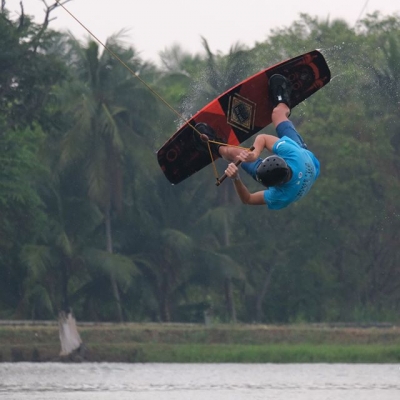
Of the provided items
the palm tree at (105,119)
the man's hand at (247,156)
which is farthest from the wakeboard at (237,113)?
the palm tree at (105,119)

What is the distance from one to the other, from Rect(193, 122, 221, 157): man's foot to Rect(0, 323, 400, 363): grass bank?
17251mm

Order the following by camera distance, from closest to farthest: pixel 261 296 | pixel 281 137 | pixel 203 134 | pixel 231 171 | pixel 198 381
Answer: pixel 231 171, pixel 281 137, pixel 203 134, pixel 198 381, pixel 261 296

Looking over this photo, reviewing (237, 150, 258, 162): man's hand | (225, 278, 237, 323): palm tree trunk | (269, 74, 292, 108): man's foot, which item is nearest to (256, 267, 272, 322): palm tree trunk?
(225, 278, 237, 323): palm tree trunk

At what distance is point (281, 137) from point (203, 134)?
2.66 feet

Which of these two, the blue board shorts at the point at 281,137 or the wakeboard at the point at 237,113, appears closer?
the blue board shorts at the point at 281,137

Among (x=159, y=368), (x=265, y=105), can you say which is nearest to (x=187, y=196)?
(x=159, y=368)

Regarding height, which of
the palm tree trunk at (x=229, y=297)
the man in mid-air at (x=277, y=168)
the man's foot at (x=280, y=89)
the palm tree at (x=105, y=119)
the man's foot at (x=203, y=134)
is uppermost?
the palm tree at (x=105, y=119)

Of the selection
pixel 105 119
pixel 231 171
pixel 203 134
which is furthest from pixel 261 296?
pixel 231 171

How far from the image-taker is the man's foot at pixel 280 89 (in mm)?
11648

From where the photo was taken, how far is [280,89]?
1174 centimetres

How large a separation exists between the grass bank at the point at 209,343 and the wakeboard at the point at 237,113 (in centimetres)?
1645

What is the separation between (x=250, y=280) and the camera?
112 feet

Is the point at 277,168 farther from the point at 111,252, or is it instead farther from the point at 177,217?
the point at 177,217

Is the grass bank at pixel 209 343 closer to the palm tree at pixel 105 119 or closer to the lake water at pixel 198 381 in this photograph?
the lake water at pixel 198 381
